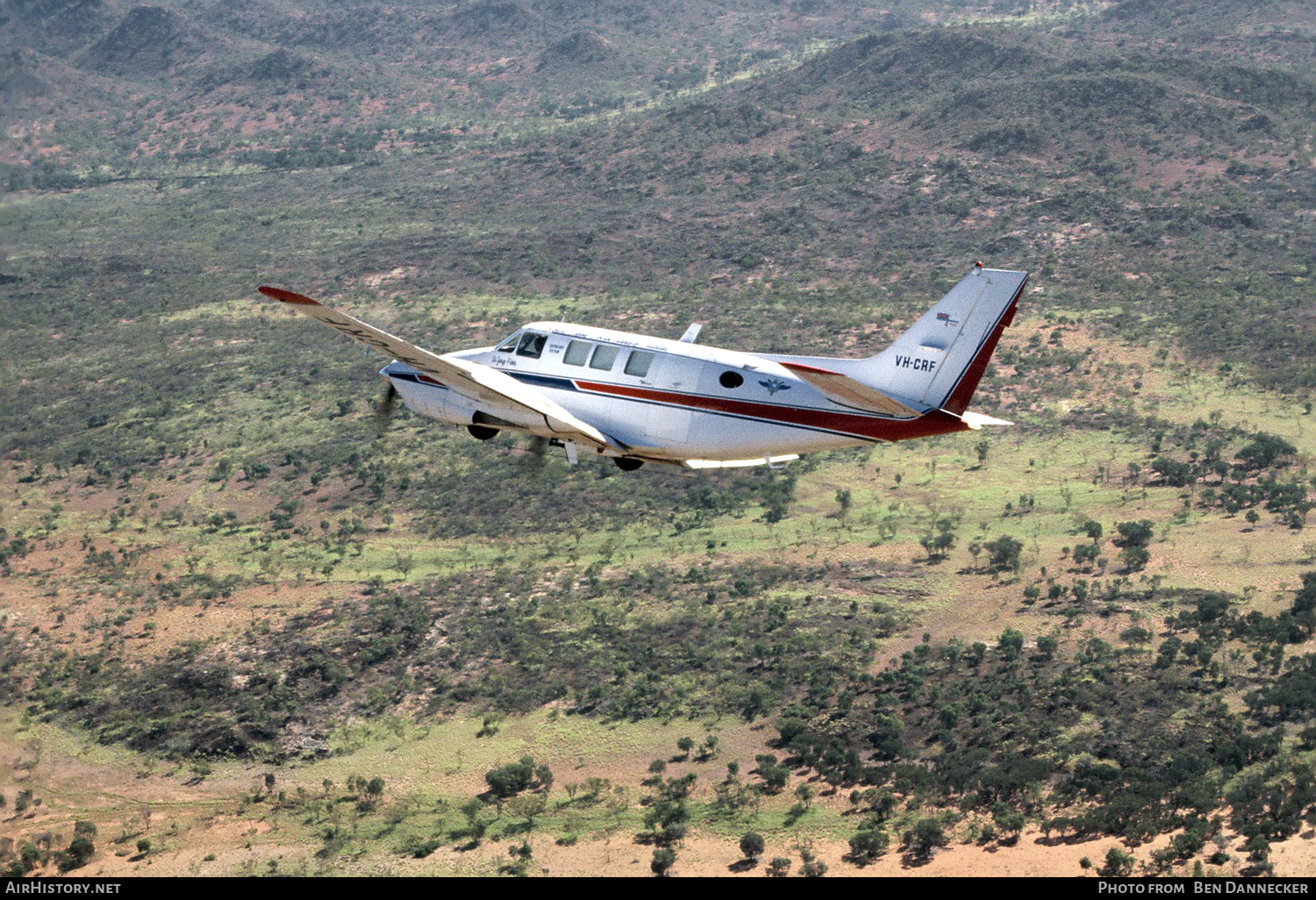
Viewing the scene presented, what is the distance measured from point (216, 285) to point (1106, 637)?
105m

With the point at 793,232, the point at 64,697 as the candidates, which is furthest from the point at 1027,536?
the point at 793,232

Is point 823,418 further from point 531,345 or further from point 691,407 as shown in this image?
point 531,345

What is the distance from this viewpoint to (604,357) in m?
39.5

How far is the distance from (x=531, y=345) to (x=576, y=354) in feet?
5.47

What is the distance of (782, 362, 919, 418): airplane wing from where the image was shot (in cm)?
Answer: 3650

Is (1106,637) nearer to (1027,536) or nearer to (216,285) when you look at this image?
(1027,536)

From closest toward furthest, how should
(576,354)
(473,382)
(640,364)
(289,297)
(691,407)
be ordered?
(289,297) → (473,382) → (691,407) → (640,364) → (576,354)

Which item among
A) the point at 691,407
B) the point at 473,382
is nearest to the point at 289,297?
the point at 473,382

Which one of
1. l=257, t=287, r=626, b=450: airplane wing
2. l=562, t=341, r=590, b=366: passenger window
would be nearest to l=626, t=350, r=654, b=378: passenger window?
l=562, t=341, r=590, b=366: passenger window

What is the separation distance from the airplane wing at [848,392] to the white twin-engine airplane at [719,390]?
4 cm

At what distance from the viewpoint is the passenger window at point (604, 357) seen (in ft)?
129

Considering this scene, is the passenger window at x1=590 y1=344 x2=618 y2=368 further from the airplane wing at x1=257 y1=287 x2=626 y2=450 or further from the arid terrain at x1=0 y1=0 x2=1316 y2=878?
the arid terrain at x1=0 y1=0 x2=1316 y2=878

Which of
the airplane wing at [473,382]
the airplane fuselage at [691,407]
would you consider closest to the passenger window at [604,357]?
the airplane fuselage at [691,407]

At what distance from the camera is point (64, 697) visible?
68.7 meters
